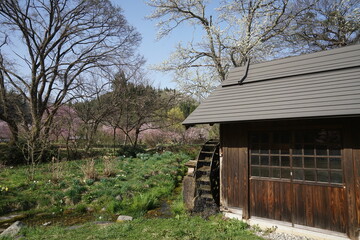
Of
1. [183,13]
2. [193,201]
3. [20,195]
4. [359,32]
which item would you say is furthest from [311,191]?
[183,13]

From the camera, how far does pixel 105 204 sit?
24.3 ft

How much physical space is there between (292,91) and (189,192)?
4088mm

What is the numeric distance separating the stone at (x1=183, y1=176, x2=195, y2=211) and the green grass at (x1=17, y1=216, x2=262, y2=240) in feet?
3.08

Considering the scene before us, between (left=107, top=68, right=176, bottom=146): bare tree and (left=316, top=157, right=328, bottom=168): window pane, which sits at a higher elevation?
(left=107, top=68, right=176, bottom=146): bare tree

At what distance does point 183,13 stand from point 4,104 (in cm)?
1344

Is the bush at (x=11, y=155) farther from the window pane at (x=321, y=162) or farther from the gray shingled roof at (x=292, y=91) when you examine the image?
the window pane at (x=321, y=162)

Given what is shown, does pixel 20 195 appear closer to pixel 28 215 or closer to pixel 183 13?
pixel 28 215

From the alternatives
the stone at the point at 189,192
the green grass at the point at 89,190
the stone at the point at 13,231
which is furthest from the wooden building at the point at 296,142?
the stone at the point at 13,231

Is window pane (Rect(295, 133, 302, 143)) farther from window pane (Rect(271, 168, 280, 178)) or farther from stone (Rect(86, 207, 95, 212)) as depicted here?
stone (Rect(86, 207, 95, 212))

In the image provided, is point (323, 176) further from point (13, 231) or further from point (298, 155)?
point (13, 231)

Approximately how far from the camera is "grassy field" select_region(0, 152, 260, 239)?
17.3 ft

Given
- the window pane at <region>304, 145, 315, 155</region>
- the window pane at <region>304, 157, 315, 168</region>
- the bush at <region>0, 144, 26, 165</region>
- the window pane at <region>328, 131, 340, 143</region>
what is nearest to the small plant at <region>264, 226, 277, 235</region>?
the window pane at <region>304, 157, 315, 168</region>

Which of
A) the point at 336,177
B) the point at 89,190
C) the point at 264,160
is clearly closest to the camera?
the point at 336,177

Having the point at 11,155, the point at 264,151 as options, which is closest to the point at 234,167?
the point at 264,151
